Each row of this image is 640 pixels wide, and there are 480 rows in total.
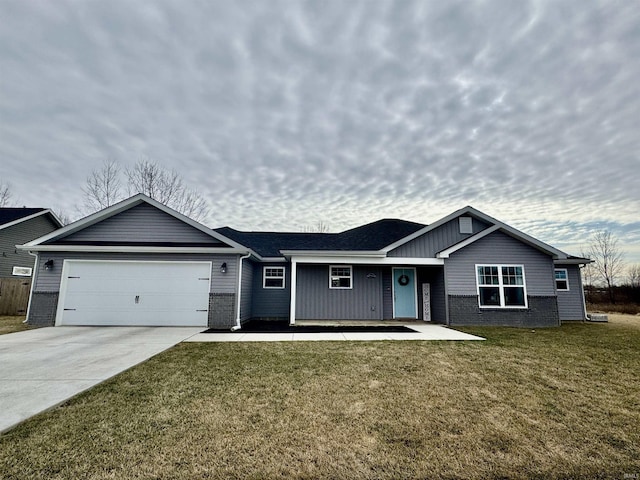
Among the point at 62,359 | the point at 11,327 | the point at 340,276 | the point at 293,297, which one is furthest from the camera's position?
the point at 340,276

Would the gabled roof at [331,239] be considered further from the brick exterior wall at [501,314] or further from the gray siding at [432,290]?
the brick exterior wall at [501,314]

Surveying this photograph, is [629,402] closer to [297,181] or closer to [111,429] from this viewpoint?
[111,429]

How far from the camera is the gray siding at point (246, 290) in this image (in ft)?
36.0

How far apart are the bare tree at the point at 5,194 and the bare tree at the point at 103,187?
394 inches

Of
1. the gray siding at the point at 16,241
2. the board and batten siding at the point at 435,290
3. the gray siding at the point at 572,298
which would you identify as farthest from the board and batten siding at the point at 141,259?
the gray siding at the point at 572,298

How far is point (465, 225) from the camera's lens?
1198 cm

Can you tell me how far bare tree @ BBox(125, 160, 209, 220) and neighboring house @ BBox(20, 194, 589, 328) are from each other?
1016 cm

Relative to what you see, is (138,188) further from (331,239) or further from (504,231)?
(504,231)

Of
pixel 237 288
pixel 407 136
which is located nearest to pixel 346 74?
pixel 407 136

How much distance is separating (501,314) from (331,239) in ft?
25.0

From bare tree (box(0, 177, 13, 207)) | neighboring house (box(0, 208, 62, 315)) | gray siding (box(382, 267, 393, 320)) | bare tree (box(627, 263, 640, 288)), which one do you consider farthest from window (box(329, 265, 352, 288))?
bare tree (box(627, 263, 640, 288))

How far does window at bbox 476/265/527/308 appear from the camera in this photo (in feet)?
35.8

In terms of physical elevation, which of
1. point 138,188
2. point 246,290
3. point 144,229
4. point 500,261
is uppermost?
point 138,188

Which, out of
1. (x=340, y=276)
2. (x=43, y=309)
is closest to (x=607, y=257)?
(x=340, y=276)
